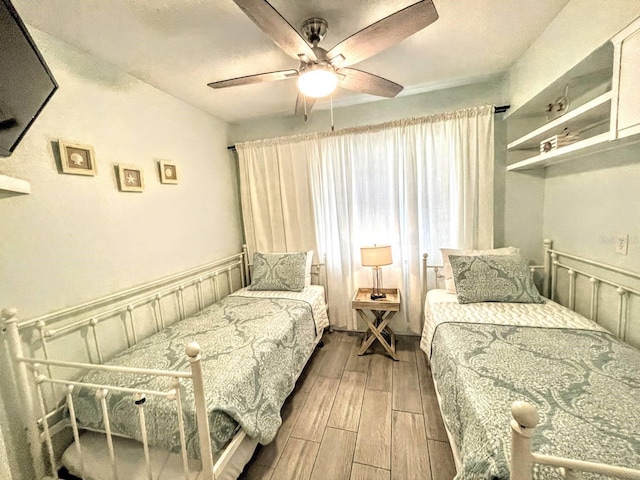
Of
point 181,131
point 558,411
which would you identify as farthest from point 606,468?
point 181,131

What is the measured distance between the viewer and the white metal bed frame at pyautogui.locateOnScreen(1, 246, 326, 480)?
105 cm

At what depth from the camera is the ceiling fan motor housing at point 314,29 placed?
1.47m

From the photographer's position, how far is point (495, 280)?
2.02m

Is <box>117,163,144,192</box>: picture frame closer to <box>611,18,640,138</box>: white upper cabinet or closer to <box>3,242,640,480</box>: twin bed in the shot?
<box>3,242,640,480</box>: twin bed

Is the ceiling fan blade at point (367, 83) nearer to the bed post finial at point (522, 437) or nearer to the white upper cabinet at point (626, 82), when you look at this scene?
the white upper cabinet at point (626, 82)

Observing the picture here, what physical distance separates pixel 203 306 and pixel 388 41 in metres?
2.54

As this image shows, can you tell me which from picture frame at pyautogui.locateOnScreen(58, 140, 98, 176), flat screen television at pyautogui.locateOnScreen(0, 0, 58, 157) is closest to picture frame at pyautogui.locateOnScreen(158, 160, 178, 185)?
picture frame at pyautogui.locateOnScreen(58, 140, 98, 176)

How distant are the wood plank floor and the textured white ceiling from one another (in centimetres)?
246

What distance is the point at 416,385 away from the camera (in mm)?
2074

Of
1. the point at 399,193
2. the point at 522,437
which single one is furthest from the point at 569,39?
the point at 522,437

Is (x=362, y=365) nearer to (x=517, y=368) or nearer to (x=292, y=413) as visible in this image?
(x=292, y=413)

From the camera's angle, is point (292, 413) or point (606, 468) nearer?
point (606, 468)

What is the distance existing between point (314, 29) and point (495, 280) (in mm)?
2098

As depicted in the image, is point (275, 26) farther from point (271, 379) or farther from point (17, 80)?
point (271, 379)
